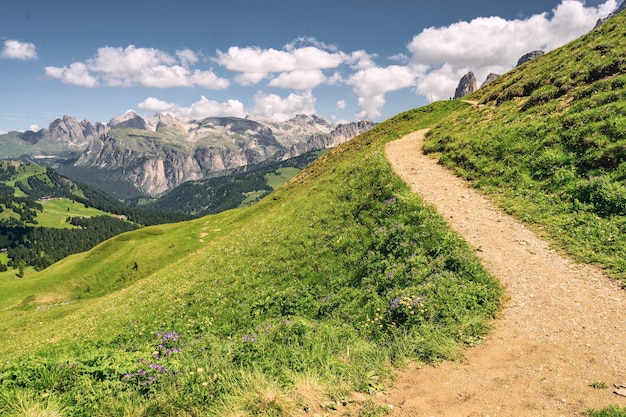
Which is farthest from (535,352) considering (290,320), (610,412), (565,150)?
(565,150)

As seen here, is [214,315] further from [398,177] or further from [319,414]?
[398,177]

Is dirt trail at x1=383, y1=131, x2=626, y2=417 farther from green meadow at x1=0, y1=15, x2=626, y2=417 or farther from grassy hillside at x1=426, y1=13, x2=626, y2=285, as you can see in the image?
grassy hillside at x1=426, y1=13, x2=626, y2=285

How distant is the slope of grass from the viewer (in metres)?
9.38

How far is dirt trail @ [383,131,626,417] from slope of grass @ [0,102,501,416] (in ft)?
2.98

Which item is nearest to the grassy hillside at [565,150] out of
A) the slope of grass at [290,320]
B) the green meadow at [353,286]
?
the green meadow at [353,286]

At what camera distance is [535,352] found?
1138 cm

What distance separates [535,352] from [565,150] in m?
20.4

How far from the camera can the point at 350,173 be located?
38594 mm

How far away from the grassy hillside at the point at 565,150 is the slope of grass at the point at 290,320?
239 inches

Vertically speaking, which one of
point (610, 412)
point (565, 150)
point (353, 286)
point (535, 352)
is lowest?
point (353, 286)

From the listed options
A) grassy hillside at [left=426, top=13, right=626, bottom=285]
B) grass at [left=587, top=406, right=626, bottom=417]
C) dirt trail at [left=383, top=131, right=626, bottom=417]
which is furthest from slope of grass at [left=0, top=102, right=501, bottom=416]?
grassy hillside at [left=426, top=13, right=626, bottom=285]

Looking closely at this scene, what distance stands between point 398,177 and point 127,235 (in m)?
73.5

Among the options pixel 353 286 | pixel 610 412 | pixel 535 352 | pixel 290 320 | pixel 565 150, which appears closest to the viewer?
pixel 610 412

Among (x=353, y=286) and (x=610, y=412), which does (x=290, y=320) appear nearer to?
(x=353, y=286)
